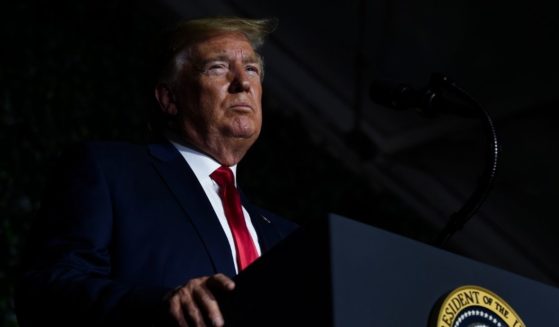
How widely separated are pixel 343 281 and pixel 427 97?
573 millimetres

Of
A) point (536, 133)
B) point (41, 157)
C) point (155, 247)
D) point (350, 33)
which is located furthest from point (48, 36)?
point (155, 247)

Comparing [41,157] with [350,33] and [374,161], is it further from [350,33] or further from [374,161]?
[374,161]

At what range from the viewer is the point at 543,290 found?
113 centimetres

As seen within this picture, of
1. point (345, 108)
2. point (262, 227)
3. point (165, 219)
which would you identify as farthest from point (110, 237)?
point (345, 108)

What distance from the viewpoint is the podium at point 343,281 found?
906 millimetres

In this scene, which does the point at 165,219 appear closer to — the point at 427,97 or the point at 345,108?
the point at 427,97

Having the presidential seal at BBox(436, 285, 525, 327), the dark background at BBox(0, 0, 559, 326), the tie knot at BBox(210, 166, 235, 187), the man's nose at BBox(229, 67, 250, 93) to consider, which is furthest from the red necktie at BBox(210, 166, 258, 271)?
the dark background at BBox(0, 0, 559, 326)

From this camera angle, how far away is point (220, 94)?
5.27 ft

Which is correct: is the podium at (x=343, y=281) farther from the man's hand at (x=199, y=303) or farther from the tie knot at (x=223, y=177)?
the tie knot at (x=223, y=177)

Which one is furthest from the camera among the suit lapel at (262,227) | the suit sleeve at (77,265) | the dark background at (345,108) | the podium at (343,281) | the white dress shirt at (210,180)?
the dark background at (345,108)

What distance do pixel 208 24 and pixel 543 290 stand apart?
83 cm

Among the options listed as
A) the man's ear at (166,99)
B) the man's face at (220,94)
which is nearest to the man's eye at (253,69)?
the man's face at (220,94)

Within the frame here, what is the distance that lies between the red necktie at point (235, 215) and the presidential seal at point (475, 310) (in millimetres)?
405

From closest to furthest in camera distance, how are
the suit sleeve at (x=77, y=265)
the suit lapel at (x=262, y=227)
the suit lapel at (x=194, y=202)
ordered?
the suit sleeve at (x=77, y=265), the suit lapel at (x=194, y=202), the suit lapel at (x=262, y=227)
